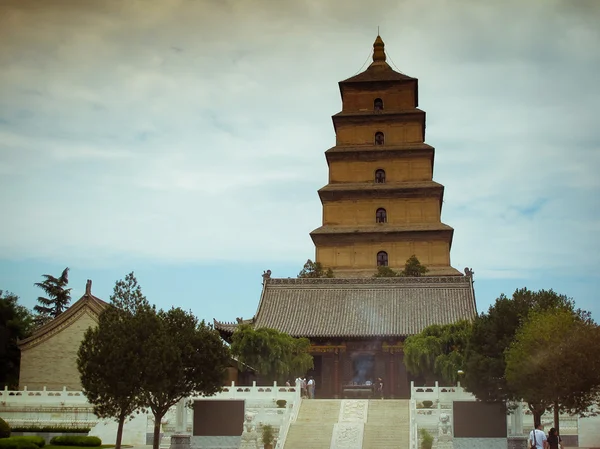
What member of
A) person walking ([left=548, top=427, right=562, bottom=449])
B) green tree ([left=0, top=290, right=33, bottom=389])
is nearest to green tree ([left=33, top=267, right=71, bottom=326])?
green tree ([left=0, top=290, right=33, bottom=389])

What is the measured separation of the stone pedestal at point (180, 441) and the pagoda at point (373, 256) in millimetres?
9478

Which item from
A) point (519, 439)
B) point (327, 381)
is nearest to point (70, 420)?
point (327, 381)

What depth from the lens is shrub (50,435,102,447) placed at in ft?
90.3

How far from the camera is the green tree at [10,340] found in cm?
3997

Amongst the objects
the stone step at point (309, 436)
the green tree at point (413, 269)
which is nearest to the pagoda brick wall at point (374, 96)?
the green tree at point (413, 269)

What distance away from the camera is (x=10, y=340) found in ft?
132

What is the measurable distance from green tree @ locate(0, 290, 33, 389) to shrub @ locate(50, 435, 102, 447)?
12170mm

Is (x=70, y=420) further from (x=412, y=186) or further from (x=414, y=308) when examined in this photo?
(x=412, y=186)

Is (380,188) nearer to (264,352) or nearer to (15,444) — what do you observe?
(264,352)

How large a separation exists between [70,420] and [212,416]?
5.34m

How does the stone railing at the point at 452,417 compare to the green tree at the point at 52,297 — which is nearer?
the stone railing at the point at 452,417

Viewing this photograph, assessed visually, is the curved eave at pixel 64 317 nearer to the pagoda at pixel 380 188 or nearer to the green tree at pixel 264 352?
the green tree at pixel 264 352

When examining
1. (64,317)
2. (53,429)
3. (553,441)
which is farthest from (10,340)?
(553,441)

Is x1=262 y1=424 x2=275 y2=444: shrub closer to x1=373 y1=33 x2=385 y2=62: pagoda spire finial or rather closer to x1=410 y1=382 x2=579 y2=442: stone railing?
x1=410 y1=382 x2=579 y2=442: stone railing
